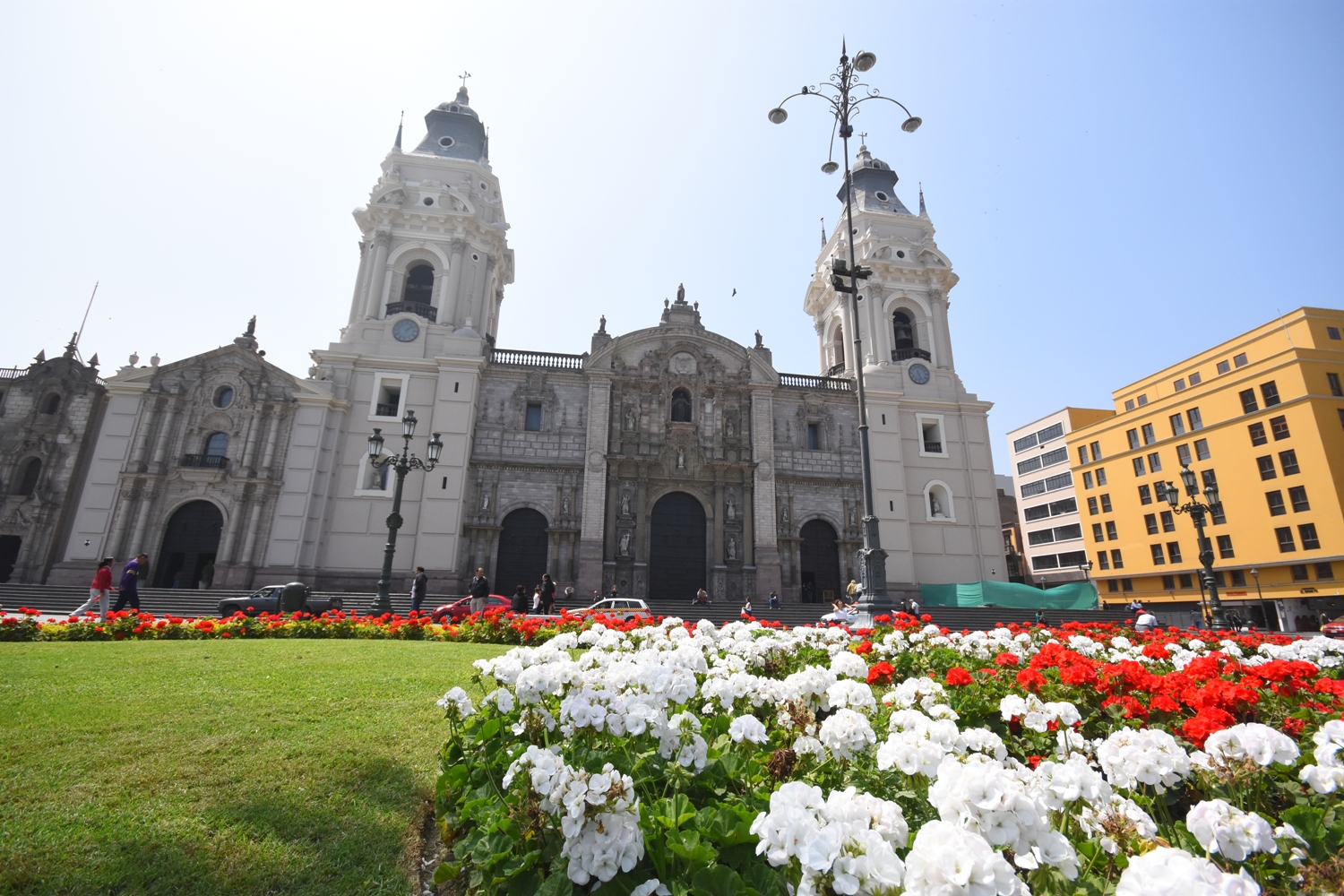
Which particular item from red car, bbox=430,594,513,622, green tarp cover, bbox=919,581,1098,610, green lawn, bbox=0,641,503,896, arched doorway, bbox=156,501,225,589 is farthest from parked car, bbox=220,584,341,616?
green tarp cover, bbox=919,581,1098,610

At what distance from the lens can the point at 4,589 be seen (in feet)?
73.1

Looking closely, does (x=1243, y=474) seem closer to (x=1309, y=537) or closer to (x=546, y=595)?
(x=1309, y=537)

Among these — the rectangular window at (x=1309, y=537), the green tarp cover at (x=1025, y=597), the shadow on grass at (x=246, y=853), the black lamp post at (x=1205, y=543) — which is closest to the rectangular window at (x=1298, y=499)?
the rectangular window at (x=1309, y=537)

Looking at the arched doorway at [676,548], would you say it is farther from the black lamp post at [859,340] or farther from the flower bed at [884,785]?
the flower bed at [884,785]

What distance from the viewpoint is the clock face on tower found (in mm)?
28875

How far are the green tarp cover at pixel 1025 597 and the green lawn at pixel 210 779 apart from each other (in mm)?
24594

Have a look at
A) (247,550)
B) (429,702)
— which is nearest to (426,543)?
(247,550)

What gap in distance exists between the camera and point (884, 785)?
2.91m

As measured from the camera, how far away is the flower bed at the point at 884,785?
1854 millimetres

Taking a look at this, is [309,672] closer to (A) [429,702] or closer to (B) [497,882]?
(A) [429,702]

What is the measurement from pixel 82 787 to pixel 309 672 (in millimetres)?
3799

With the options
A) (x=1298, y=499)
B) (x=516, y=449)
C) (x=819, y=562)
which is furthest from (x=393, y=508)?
(x=1298, y=499)

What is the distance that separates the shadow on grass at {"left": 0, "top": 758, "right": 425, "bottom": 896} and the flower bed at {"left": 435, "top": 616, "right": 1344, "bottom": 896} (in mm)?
401

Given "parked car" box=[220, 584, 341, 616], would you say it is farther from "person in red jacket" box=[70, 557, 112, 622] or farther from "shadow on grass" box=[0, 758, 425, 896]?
"shadow on grass" box=[0, 758, 425, 896]
